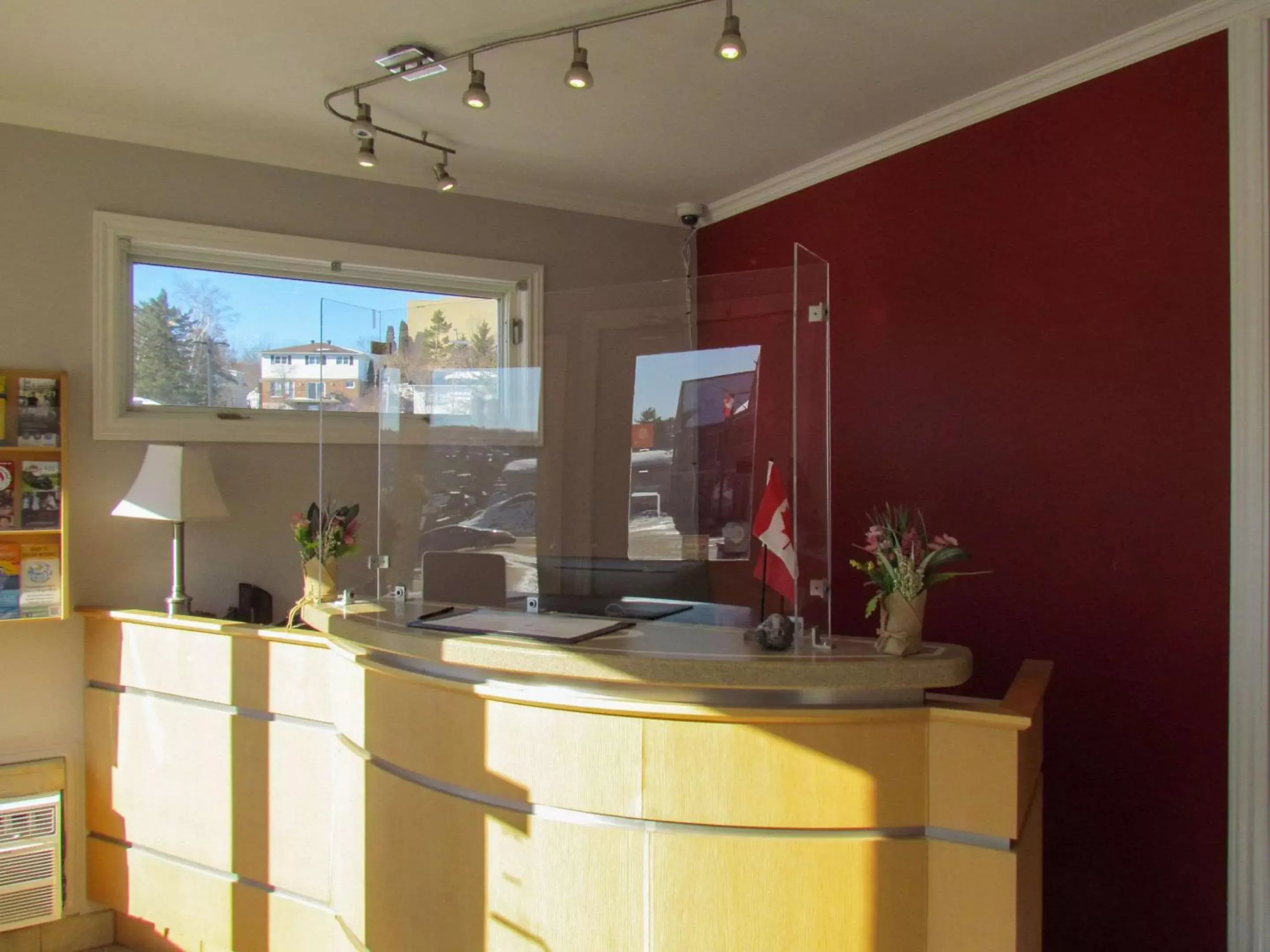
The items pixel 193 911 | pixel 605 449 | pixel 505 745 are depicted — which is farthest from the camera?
pixel 193 911

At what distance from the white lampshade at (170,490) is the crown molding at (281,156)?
3.55ft

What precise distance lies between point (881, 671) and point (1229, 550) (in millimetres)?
1158

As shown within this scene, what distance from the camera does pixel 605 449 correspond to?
2.62m

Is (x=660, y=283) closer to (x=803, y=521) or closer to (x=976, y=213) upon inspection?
(x=803, y=521)

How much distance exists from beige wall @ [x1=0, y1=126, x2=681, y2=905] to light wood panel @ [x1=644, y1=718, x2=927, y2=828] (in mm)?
1935

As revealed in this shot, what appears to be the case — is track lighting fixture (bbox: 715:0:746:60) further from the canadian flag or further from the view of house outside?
the view of house outside

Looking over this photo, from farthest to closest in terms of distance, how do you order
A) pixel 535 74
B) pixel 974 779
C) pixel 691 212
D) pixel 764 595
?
1. pixel 691 212
2. pixel 535 74
3. pixel 764 595
4. pixel 974 779

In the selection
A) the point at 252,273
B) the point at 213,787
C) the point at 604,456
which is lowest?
the point at 213,787

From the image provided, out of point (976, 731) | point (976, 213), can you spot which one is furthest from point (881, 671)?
point (976, 213)

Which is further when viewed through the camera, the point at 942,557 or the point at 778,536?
the point at 778,536

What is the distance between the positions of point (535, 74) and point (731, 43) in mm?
840

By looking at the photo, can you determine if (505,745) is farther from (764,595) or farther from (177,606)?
(177,606)

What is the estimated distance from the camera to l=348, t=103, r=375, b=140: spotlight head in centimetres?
284

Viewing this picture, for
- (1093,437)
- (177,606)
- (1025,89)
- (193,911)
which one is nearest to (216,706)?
(177,606)
